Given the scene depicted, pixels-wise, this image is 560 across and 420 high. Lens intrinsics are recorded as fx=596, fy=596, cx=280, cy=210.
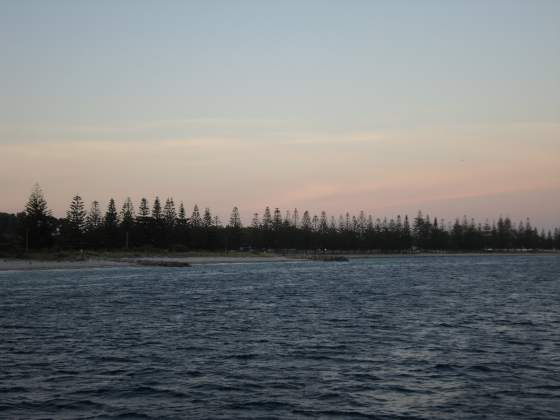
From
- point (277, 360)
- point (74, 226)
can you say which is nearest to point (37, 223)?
Result: point (74, 226)

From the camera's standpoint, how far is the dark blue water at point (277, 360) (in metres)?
19.1

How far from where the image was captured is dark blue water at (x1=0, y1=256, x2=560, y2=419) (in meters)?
19.1

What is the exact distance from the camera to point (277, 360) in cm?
2627

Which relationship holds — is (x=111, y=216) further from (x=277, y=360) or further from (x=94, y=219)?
(x=277, y=360)

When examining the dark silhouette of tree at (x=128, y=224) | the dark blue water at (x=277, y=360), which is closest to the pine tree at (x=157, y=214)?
the dark silhouette of tree at (x=128, y=224)

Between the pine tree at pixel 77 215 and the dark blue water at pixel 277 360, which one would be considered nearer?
the dark blue water at pixel 277 360

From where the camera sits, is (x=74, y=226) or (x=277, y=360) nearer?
(x=277, y=360)

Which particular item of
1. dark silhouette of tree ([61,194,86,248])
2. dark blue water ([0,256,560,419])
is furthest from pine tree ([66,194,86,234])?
dark blue water ([0,256,560,419])

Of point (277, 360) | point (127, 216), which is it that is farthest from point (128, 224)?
point (277, 360)

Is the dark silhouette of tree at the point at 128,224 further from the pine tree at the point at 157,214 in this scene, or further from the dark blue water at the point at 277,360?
the dark blue water at the point at 277,360

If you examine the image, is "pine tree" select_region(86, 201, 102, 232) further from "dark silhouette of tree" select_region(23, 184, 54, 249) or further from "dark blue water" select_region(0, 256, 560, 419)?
"dark blue water" select_region(0, 256, 560, 419)

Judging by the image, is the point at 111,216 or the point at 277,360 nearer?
the point at 277,360

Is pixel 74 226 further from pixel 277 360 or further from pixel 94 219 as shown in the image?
pixel 277 360

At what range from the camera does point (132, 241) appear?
176m
